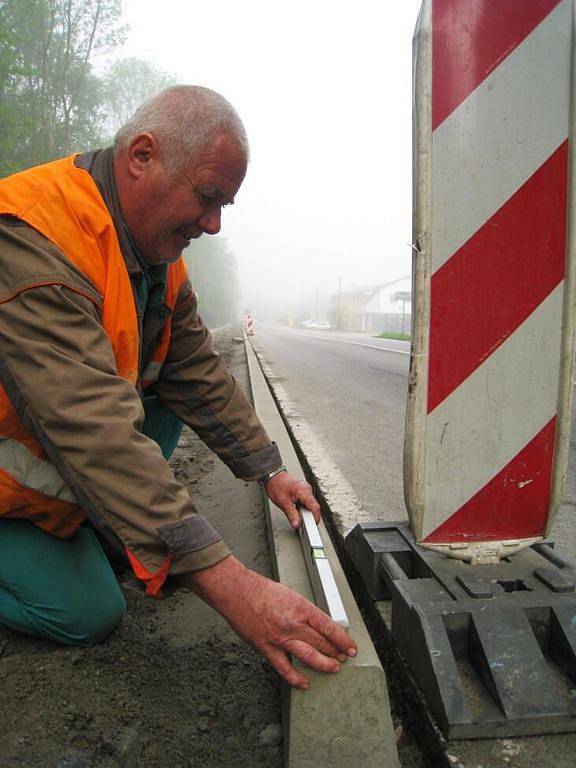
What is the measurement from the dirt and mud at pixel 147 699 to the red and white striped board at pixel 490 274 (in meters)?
0.68

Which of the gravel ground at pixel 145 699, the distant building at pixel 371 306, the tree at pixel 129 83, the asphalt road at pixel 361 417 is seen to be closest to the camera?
the gravel ground at pixel 145 699

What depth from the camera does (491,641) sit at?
1.30 metres

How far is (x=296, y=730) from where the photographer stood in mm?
1274

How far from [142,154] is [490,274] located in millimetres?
1121

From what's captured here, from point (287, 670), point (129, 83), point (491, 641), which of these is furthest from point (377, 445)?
point (129, 83)

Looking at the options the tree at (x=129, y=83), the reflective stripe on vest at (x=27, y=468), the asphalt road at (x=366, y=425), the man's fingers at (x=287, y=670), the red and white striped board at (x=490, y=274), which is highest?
the tree at (x=129, y=83)

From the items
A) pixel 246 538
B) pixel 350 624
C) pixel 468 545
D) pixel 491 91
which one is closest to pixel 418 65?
pixel 491 91

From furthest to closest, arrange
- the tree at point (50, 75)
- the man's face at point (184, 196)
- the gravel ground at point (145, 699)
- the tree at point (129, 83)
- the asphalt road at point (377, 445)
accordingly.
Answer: the tree at point (129, 83)
the tree at point (50, 75)
the man's face at point (184, 196)
the gravel ground at point (145, 699)
the asphalt road at point (377, 445)

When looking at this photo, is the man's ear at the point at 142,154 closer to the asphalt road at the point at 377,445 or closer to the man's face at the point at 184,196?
the man's face at the point at 184,196

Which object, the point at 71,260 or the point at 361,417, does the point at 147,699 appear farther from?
the point at 361,417

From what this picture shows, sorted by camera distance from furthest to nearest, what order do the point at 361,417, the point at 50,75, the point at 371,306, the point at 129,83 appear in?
the point at 371,306
the point at 129,83
the point at 50,75
the point at 361,417

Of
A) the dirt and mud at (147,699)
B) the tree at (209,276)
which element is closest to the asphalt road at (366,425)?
the dirt and mud at (147,699)

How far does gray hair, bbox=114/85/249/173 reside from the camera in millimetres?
1740

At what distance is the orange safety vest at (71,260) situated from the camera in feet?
5.04
